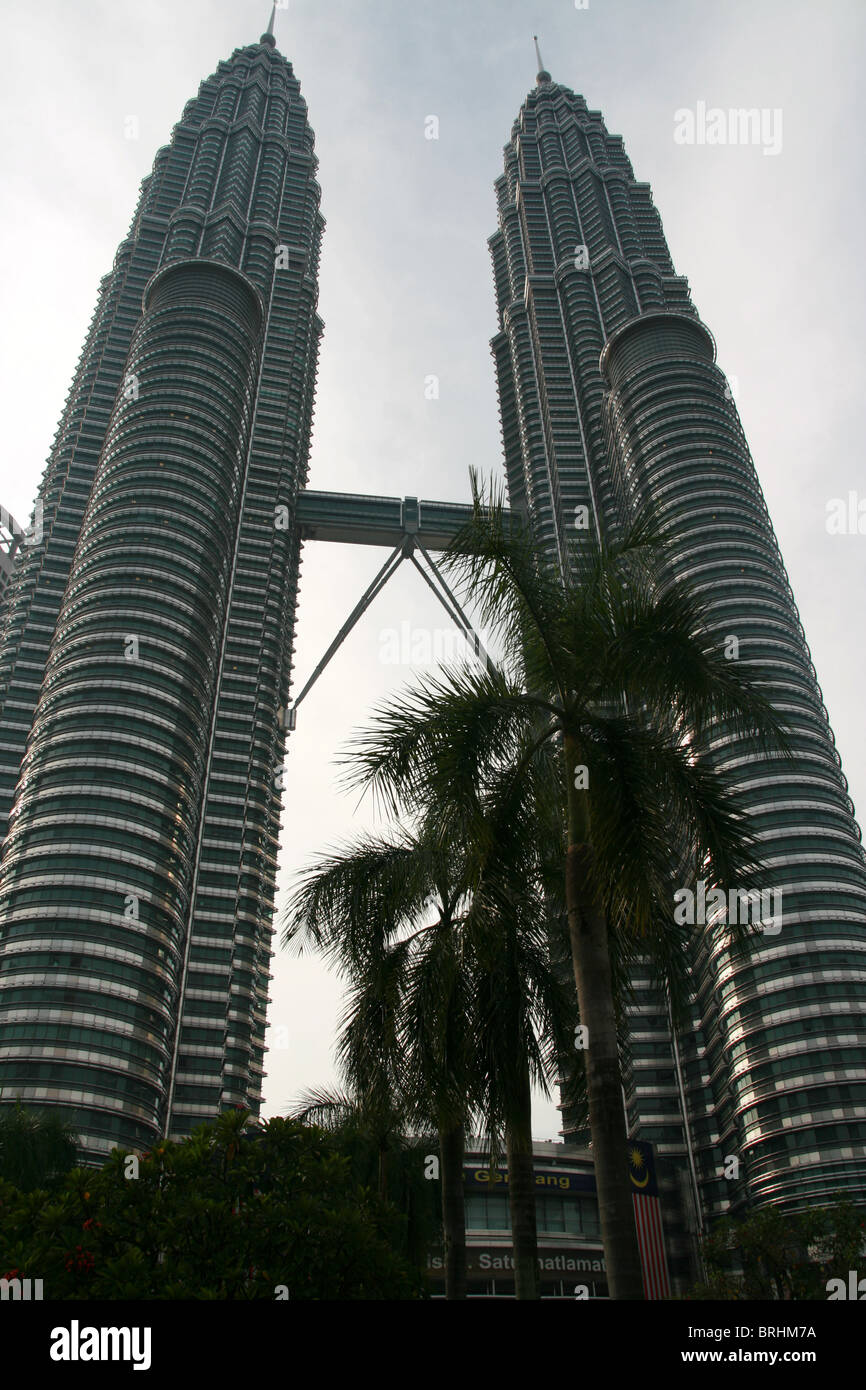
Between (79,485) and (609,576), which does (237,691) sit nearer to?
(79,485)

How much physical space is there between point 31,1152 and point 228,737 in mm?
106781

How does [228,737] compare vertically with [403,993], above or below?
above

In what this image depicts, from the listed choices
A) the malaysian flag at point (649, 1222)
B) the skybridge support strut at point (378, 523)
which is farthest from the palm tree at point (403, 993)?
the skybridge support strut at point (378, 523)

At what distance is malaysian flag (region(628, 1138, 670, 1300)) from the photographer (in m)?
74.8

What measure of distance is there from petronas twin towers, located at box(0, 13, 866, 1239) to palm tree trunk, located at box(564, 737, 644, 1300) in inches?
2119

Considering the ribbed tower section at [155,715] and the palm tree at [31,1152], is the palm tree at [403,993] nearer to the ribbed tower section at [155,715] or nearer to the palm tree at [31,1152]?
the palm tree at [31,1152]

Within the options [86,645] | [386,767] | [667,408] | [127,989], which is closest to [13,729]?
[86,645]

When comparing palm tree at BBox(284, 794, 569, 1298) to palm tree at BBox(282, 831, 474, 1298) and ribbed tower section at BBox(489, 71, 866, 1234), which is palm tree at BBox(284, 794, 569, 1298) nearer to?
palm tree at BBox(282, 831, 474, 1298)

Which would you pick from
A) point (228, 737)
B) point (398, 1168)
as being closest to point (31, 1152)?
point (398, 1168)

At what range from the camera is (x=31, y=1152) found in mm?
49344

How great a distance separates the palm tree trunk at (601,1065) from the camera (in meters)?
11.3

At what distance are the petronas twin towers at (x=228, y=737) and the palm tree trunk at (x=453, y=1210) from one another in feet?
169

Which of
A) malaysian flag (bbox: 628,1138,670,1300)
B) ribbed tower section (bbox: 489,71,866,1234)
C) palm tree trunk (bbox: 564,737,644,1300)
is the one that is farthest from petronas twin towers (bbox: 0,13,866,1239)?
palm tree trunk (bbox: 564,737,644,1300)

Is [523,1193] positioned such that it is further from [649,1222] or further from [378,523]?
[378,523]
